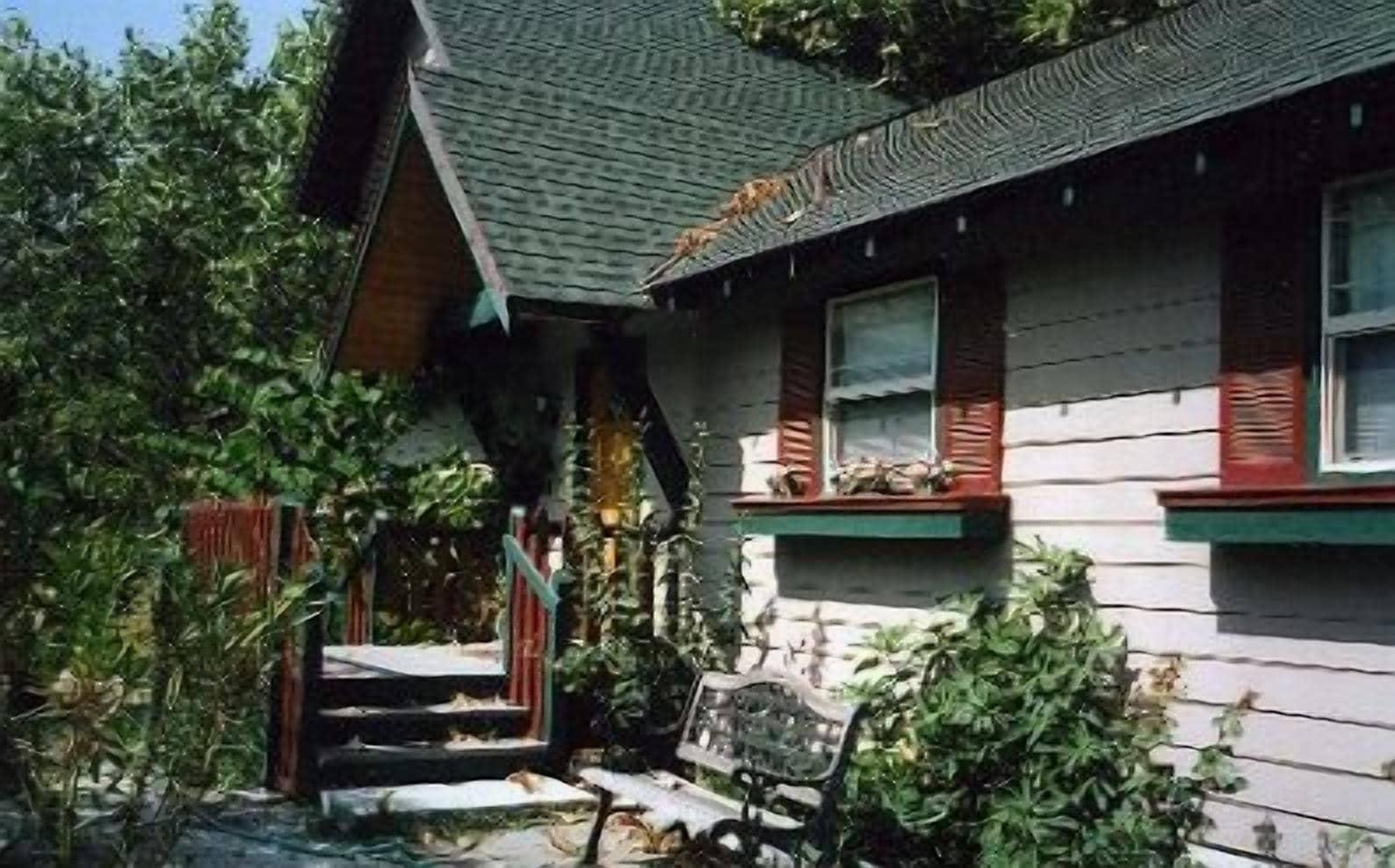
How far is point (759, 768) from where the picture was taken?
594 centimetres

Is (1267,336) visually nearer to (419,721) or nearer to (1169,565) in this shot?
(1169,565)

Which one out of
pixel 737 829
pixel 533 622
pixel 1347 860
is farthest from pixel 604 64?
pixel 1347 860

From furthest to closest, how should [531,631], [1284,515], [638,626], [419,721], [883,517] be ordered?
[531,631]
[419,721]
[638,626]
[883,517]
[1284,515]

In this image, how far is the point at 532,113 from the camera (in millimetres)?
9680

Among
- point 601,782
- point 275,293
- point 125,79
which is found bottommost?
point 601,782


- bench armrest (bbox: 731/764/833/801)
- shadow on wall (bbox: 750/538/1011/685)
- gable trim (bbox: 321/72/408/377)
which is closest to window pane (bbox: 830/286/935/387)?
shadow on wall (bbox: 750/538/1011/685)

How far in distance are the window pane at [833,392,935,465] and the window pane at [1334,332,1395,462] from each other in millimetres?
2198

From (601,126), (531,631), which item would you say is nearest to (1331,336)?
(531,631)

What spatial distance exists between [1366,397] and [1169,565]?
1029 millimetres

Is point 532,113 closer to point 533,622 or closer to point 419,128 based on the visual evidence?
point 419,128

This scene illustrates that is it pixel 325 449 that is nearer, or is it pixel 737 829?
pixel 737 829

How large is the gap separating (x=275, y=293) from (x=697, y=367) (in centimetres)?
815

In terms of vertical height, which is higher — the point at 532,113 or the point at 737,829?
the point at 532,113

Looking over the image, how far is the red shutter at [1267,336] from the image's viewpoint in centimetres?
517
